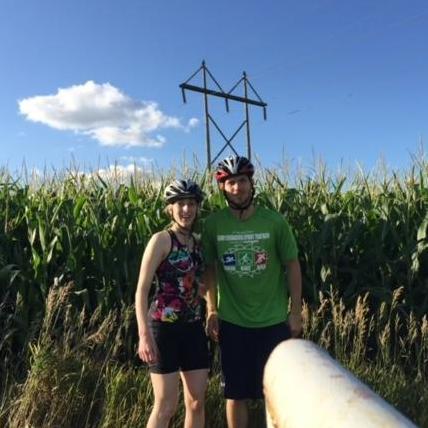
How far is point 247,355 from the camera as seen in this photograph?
13.0 ft

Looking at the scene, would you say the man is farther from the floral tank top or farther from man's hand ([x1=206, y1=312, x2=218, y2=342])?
the floral tank top

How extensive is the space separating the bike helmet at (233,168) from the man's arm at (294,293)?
0.70 metres

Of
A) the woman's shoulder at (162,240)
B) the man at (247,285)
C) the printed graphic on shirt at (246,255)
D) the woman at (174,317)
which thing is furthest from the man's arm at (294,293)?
the woman's shoulder at (162,240)

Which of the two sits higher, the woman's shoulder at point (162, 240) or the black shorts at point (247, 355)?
the woman's shoulder at point (162, 240)

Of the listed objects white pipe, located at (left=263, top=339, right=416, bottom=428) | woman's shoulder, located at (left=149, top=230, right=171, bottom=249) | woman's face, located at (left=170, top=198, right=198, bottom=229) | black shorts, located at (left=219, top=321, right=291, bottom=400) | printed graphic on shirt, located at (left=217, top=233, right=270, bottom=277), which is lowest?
black shorts, located at (left=219, top=321, right=291, bottom=400)

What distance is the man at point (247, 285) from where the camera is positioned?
3.91 metres

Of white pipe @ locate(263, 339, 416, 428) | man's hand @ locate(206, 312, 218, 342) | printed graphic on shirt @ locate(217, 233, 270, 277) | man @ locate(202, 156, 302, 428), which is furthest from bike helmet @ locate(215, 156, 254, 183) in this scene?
white pipe @ locate(263, 339, 416, 428)

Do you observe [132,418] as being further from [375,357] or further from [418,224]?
[418,224]

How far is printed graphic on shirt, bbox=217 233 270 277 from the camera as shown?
12.8 feet

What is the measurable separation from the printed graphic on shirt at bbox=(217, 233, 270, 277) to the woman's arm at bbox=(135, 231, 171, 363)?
1.47ft

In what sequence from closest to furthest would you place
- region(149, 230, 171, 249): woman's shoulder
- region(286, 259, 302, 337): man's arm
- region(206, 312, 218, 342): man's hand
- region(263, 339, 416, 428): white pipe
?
region(263, 339, 416, 428): white pipe
region(149, 230, 171, 249): woman's shoulder
region(286, 259, 302, 337): man's arm
region(206, 312, 218, 342): man's hand

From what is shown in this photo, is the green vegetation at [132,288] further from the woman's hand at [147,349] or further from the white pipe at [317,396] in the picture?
the white pipe at [317,396]

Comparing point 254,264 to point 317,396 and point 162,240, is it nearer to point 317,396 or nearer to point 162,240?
point 162,240

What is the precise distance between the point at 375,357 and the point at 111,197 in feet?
10.6
